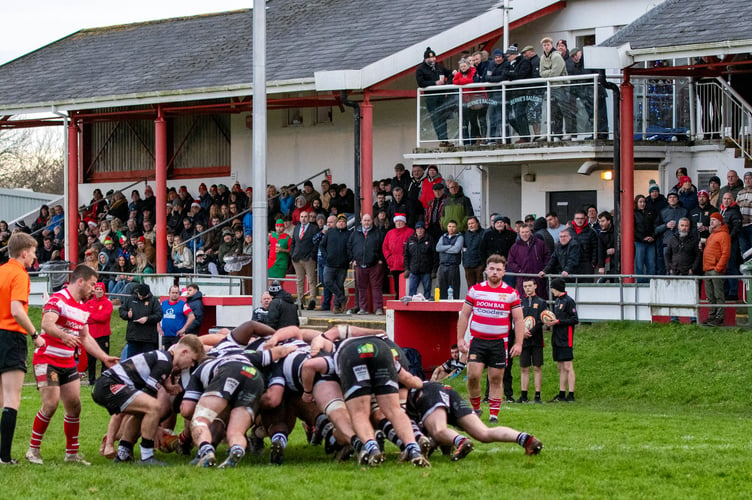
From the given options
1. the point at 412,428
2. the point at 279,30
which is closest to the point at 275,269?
the point at 279,30

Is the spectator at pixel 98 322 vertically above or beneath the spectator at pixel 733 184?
beneath

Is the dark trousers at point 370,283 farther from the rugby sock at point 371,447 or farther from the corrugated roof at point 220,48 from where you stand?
the rugby sock at point 371,447

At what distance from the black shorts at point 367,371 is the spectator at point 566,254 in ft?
33.6

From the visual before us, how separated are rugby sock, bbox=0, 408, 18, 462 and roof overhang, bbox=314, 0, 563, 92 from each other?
14858mm

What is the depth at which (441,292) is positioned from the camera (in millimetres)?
22875

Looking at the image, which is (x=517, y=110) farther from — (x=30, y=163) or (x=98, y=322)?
(x=30, y=163)

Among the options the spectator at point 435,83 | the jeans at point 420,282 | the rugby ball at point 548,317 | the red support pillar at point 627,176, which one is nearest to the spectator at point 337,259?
the jeans at point 420,282

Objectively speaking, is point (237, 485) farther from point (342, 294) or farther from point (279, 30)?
point (279, 30)

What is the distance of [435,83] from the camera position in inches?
990

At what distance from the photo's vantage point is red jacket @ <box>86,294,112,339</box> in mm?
21750

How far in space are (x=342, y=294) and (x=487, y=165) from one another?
4.25 meters

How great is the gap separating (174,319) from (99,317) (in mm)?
1238

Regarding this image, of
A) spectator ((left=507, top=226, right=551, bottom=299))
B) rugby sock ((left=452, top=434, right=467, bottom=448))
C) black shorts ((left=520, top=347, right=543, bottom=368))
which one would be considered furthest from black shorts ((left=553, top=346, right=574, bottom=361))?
rugby sock ((left=452, top=434, right=467, bottom=448))

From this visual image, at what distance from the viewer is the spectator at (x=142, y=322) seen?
2148 centimetres
